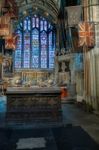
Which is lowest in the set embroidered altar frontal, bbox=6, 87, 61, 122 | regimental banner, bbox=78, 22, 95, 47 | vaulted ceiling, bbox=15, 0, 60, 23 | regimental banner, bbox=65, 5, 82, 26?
embroidered altar frontal, bbox=6, 87, 61, 122

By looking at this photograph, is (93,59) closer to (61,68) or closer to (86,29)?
(86,29)

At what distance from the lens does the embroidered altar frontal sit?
919 cm

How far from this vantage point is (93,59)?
40.4 ft

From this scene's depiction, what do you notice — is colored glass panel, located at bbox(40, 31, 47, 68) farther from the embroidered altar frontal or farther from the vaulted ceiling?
the embroidered altar frontal

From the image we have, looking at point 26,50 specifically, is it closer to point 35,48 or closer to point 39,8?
point 35,48

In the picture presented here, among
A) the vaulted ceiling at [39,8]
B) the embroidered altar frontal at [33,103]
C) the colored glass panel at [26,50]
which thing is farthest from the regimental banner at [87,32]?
the colored glass panel at [26,50]

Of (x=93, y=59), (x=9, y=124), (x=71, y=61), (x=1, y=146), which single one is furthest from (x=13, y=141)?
(x=71, y=61)

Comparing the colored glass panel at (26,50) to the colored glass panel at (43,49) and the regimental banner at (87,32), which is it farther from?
the regimental banner at (87,32)

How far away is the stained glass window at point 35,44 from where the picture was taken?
33.1 meters

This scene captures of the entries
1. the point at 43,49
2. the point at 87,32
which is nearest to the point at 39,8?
the point at 43,49

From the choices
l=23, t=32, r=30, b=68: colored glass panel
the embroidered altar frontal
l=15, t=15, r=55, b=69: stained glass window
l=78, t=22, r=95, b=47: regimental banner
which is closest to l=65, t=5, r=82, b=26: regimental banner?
l=78, t=22, r=95, b=47: regimental banner

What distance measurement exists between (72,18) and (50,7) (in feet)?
63.0

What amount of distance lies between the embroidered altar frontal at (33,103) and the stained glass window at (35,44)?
2317 cm

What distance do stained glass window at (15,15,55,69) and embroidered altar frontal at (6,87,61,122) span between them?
76.0 feet
